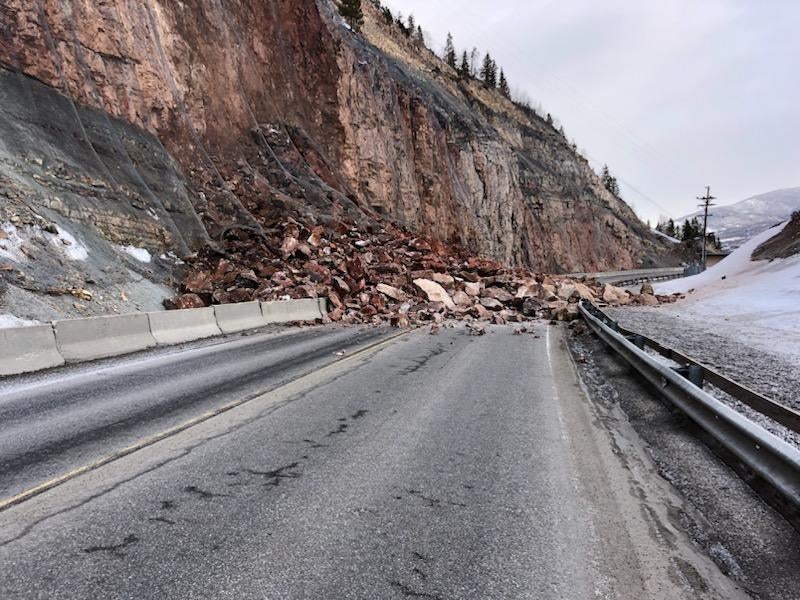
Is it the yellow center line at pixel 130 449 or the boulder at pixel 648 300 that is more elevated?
the yellow center line at pixel 130 449

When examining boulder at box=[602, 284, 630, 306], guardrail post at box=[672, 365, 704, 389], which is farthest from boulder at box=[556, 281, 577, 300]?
guardrail post at box=[672, 365, 704, 389]

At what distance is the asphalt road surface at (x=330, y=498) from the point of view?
270 cm

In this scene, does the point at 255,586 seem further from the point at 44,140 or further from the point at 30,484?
the point at 44,140

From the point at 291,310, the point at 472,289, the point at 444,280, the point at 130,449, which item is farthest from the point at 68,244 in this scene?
the point at 472,289

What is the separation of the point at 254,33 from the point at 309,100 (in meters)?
4.70

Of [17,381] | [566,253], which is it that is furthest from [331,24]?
[566,253]

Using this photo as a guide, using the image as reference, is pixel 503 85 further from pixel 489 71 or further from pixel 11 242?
pixel 11 242

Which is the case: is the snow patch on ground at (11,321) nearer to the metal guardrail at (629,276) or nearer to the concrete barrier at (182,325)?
the concrete barrier at (182,325)

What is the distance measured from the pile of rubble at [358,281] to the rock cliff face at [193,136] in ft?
3.71

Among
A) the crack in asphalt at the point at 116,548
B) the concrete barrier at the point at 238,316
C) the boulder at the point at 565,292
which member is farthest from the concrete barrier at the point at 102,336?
the boulder at the point at 565,292

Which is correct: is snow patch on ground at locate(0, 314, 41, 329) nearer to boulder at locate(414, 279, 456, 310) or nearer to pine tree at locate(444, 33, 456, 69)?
boulder at locate(414, 279, 456, 310)

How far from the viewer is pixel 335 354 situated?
10172 millimetres

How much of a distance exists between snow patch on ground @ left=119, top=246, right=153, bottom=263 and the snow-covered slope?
15.9 metres

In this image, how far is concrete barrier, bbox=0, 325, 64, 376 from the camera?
7.59m
